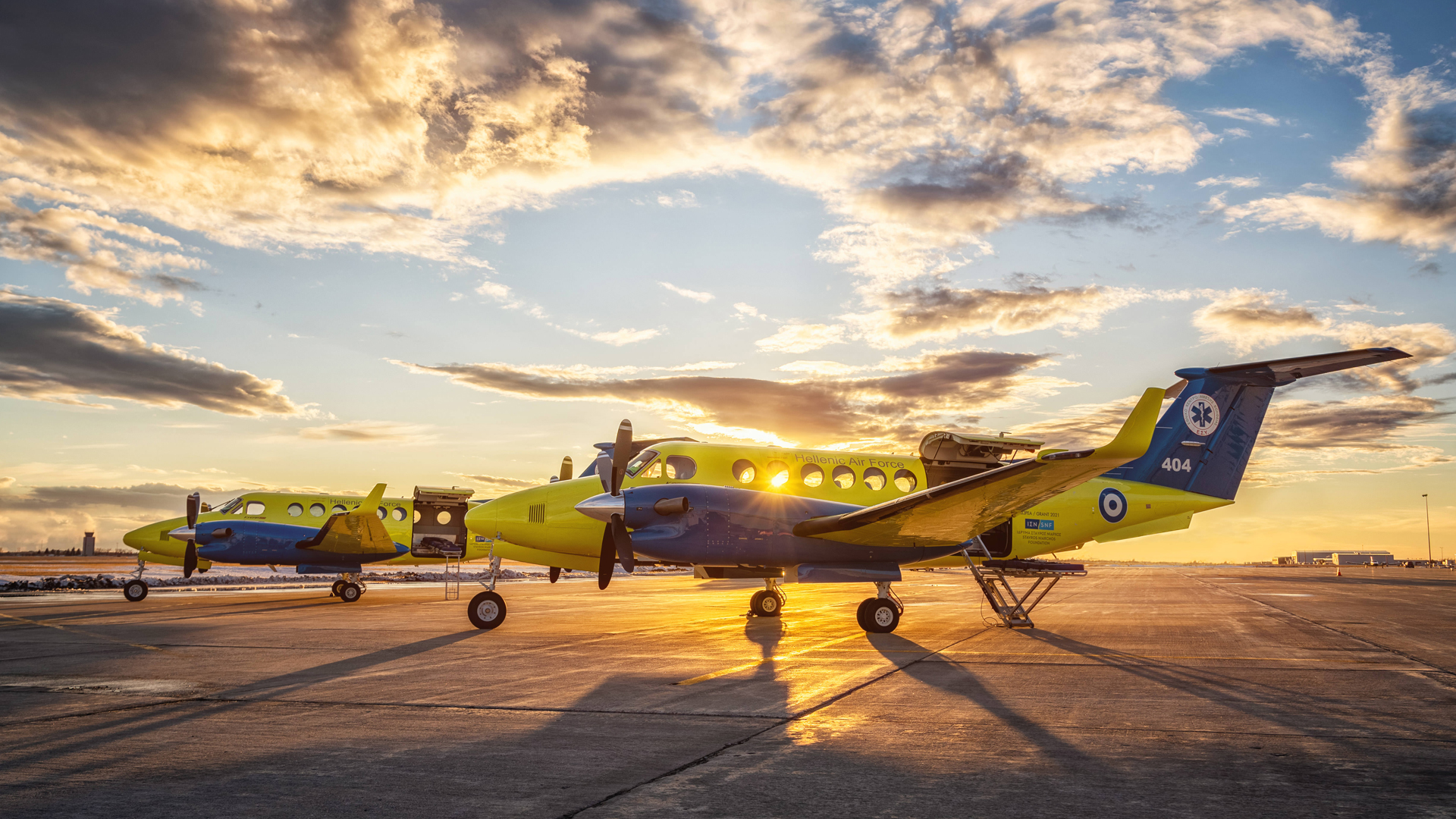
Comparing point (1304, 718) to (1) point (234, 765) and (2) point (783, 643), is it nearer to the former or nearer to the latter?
(2) point (783, 643)

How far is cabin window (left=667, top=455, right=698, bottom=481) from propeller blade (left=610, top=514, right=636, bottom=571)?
173 centimetres

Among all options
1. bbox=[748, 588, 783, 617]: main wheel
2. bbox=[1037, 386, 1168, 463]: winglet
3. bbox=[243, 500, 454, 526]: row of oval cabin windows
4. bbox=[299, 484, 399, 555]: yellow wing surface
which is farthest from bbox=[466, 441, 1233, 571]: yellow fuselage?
bbox=[243, 500, 454, 526]: row of oval cabin windows

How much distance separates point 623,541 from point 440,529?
17706 mm

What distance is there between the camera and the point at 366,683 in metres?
9.80

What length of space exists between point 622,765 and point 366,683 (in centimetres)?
532

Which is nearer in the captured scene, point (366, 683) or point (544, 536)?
point (366, 683)

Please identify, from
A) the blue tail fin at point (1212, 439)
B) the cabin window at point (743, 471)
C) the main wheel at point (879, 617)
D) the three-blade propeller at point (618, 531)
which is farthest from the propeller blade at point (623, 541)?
the blue tail fin at point (1212, 439)

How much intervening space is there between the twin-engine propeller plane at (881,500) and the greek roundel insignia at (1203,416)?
24 millimetres

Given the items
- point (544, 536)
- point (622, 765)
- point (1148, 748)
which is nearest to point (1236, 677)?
point (1148, 748)

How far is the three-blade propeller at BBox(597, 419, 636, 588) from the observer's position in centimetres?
1481

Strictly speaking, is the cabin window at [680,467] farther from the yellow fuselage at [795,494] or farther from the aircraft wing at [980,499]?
the aircraft wing at [980,499]

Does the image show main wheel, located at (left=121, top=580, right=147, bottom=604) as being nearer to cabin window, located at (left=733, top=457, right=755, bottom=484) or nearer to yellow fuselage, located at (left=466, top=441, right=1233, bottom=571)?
yellow fuselage, located at (left=466, top=441, right=1233, bottom=571)

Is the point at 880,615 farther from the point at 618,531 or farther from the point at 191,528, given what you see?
the point at 191,528

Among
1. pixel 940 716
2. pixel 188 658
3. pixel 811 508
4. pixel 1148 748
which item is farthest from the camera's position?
pixel 811 508
